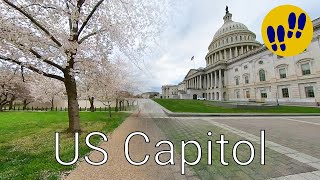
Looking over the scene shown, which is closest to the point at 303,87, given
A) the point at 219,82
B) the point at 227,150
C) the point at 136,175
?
the point at 219,82

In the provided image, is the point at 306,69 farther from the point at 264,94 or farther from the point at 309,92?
the point at 264,94

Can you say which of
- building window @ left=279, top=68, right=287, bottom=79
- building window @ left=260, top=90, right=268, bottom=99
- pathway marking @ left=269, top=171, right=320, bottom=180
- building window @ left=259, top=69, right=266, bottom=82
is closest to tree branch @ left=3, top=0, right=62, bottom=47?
pathway marking @ left=269, top=171, right=320, bottom=180

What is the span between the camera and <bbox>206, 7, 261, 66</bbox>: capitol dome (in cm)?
8162

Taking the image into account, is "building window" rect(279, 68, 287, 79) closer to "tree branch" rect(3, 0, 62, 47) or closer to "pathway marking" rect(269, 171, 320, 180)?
"pathway marking" rect(269, 171, 320, 180)

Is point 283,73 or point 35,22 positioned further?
point 283,73

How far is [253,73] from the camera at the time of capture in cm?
5538

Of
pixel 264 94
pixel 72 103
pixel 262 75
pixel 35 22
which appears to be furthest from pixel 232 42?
pixel 35 22

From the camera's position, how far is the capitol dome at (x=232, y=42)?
8162 cm

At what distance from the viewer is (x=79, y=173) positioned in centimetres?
461

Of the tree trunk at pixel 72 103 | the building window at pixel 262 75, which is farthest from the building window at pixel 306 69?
the tree trunk at pixel 72 103

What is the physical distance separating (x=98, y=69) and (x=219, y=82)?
68.0m

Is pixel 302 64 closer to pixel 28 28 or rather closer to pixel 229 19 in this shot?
pixel 28 28

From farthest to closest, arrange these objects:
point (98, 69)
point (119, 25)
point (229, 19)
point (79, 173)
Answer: point (229, 19), point (98, 69), point (119, 25), point (79, 173)

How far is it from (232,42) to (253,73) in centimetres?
3406
